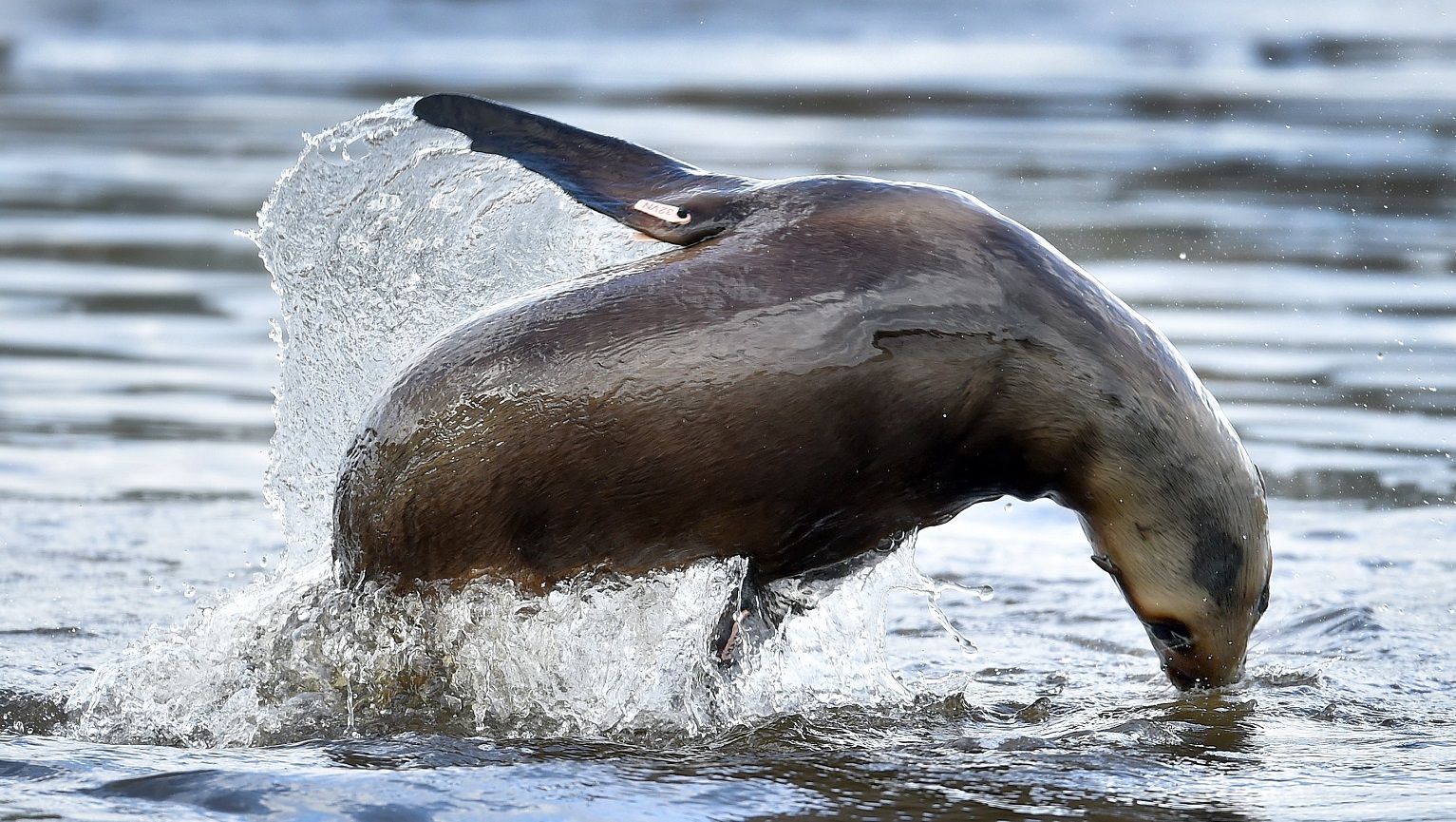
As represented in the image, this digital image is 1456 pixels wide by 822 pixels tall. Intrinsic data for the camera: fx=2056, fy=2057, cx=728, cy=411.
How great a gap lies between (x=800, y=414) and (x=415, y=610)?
103 cm

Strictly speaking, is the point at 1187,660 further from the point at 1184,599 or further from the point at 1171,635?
the point at 1184,599

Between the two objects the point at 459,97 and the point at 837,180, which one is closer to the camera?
the point at 837,180

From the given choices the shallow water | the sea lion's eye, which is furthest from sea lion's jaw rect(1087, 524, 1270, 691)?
the shallow water

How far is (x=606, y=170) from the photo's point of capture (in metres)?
4.87

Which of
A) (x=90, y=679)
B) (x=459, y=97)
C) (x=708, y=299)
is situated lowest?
(x=90, y=679)

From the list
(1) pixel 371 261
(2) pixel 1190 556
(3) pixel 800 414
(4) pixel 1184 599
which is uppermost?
(1) pixel 371 261

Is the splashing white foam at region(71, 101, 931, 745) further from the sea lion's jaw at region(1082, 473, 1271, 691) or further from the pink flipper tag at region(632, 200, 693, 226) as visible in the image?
the sea lion's jaw at region(1082, 473, 1271, 691)

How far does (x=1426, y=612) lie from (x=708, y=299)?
277cm

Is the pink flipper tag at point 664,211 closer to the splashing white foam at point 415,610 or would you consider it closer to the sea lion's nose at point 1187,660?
the splashing white foam at point 415,610

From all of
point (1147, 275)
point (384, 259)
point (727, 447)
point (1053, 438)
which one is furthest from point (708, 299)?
point (1147, 275)

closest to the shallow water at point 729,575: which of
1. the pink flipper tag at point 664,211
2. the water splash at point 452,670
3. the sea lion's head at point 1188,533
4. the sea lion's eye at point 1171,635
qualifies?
the water splash at point 452,670

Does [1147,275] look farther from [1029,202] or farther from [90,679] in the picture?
[90,679]

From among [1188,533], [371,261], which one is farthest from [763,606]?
[371,261]

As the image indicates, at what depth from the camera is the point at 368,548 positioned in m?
4.64
